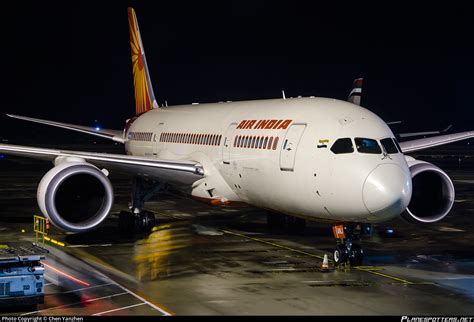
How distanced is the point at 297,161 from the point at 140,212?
28.8 feet

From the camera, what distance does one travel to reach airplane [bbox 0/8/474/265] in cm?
1786

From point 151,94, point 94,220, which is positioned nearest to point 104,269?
point 94,220

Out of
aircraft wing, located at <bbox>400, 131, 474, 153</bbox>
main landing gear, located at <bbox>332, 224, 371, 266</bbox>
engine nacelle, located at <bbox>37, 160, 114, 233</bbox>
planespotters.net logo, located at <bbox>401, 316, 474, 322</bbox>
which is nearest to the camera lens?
planespotters.net logo, located at <bbox>401, 316, 474, 322</bbox>

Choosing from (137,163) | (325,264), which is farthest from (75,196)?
(325,264)

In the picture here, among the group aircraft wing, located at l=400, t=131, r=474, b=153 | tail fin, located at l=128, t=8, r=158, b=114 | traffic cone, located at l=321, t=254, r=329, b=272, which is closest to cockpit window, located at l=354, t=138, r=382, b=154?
traffic cone, located at l=321, t=254, r=329, b=272

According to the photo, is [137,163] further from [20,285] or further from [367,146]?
[20,285]

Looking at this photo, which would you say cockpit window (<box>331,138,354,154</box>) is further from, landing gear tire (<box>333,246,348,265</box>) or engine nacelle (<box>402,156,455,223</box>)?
engine nacelle (<box>402,156,455,223</box>)

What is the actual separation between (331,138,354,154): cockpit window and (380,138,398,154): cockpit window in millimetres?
788

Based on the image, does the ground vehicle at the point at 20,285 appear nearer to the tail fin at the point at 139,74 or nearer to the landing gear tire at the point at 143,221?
the landing gear tire at the point at 143,221

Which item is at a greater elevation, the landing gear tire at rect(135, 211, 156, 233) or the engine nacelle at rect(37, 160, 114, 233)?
the engine nacelle at rect(37, 160, 114, 233)

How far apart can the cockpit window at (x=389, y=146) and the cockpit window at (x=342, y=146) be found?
79 cm

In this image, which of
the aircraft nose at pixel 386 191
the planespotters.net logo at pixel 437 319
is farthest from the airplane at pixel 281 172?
the planespotters.net logo at pixel 437 319

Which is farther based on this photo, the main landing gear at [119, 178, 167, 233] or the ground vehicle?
the main landing gear at [119, 178, 167, 233]

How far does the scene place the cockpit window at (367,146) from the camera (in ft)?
59.5
